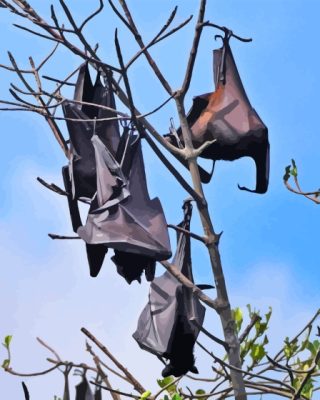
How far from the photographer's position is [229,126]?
18.4ft

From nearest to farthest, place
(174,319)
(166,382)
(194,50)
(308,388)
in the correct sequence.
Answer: (194,50)
(174,319)
(308,388)
(166,382)

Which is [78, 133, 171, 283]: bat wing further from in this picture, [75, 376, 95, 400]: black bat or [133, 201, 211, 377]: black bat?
[75, 376, 95, 400]: black bat

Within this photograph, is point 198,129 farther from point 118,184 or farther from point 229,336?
point 229,336

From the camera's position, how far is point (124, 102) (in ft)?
17.5

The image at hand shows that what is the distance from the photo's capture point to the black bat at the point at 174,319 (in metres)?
5.54

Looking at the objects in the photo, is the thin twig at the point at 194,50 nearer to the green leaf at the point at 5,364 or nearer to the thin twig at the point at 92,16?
the thin twig at the point at 92,16

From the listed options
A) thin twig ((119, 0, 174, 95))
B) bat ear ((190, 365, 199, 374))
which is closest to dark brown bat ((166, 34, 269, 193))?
thin twig ((119, 0, 174, 95))

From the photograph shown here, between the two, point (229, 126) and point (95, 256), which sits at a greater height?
point (229, 126)

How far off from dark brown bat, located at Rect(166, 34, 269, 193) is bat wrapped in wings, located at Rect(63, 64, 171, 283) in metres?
0.43

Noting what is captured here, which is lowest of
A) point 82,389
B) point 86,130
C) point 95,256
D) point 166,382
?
point 82,389

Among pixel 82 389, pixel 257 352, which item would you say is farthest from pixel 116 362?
pixel 82 389

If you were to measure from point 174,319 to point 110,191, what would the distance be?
1.08 m

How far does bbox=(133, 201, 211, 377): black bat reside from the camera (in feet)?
18.2

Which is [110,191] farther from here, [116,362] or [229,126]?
[116,362]
